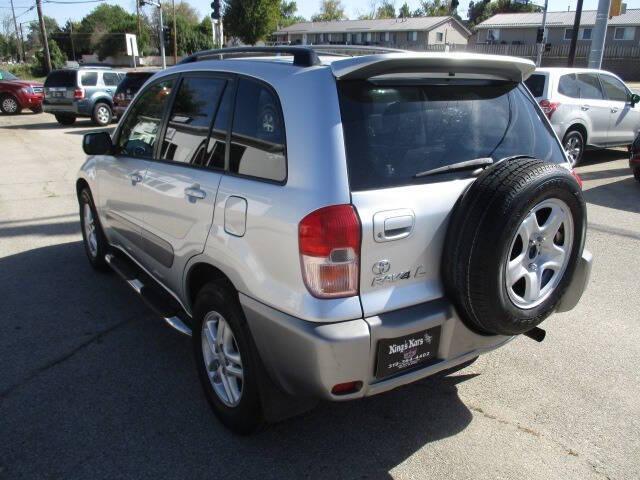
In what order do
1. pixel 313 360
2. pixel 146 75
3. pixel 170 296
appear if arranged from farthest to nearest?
pixel 146 75, pixel 170 296, pixel 313 360

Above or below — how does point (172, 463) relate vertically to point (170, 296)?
below

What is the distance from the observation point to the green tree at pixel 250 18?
210 ft

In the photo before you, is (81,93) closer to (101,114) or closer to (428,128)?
(101,114)

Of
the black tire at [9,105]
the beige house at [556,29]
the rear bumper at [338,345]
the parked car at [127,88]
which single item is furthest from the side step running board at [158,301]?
the beige house at [556,29]

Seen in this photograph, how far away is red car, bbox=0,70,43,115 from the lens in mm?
21703

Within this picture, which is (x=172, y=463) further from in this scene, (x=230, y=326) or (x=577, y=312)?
(x=577, y=312)

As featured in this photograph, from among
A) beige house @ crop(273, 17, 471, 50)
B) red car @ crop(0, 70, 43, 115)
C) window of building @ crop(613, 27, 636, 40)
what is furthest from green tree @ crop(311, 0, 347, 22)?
red car @ crop(0, 70, 43, 115)

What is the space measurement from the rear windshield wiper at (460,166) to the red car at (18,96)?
23.4m

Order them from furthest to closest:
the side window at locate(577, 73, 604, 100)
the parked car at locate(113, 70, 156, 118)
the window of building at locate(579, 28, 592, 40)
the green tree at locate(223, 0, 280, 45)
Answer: the green tree at locate(223, 0, 280, 45) < the window of building at locate(579, 28, 592, 40) < the parked car at locate(113, 70, 156, 118) < the side window at locate(577, 73, 604, 100)

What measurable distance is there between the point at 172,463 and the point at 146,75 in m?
15.8

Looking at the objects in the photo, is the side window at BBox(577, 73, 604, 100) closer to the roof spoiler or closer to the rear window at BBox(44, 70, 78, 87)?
the roof spoiler

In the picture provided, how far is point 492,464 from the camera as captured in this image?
2.65m

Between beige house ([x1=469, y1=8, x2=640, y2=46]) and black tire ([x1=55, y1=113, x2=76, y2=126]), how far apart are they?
160 feet

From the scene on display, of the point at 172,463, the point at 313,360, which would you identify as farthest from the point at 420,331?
the point at 172,463
